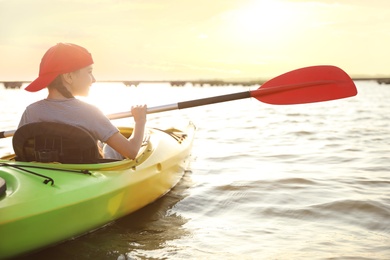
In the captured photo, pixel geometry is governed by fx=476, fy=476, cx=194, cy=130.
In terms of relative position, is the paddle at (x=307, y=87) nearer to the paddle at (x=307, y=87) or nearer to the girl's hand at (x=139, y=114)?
the paddle at (x=307, y=87)

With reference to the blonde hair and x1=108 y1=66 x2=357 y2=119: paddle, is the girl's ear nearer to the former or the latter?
the blonde hair

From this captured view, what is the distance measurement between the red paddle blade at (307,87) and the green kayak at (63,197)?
5.59 feet

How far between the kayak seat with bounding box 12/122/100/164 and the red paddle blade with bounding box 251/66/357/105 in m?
2.29

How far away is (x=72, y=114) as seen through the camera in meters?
3.36

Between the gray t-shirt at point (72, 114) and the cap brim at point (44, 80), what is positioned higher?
the cap brim at point (44, 80)

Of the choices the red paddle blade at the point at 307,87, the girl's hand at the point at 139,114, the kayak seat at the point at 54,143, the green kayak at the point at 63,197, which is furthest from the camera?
the red paddle blade at the point at 307,87

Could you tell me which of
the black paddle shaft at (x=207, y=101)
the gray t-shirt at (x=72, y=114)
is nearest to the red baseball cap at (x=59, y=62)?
the gray t-shirt at (x=72, y=114)

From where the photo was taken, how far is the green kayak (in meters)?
2.89

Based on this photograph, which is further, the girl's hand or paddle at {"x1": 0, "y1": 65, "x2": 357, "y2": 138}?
paddle at {"x1": 0, "y1": 65, "x2": 357, "y2": 138}

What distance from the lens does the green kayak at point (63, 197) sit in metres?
2.89

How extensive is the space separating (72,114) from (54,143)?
0.26 m

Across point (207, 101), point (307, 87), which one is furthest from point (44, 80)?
point (307, 87)

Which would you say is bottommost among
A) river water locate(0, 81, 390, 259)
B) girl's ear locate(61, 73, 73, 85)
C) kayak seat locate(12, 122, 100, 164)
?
river water locate(0, 81, 390, 259)

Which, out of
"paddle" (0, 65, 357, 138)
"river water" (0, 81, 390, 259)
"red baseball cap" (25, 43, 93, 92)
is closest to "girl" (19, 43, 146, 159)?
"red baseball cap" (25, 43, 93, 92)
